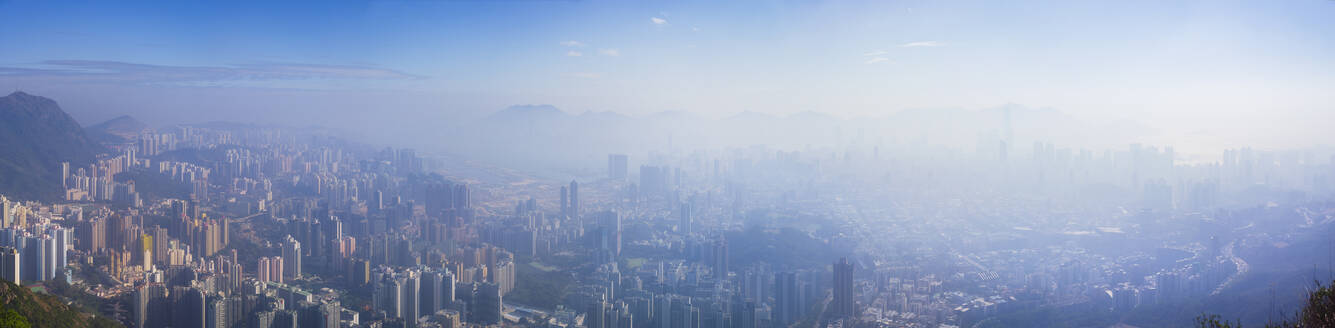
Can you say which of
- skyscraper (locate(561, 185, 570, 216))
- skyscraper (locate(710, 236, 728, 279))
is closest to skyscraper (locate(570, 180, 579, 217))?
skyscraper (locate(561, 185, 570, 216))

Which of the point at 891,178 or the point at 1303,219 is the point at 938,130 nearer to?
the point at 891,178

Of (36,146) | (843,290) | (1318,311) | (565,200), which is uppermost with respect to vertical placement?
(36,146)

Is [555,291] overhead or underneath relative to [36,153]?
underneath

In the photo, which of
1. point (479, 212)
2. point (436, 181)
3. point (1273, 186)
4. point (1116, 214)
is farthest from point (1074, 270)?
point (436, 181)

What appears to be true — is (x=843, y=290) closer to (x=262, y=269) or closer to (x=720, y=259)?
(x=720, y=259)

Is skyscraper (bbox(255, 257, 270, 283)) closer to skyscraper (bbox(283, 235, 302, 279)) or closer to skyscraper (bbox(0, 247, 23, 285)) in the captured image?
skyscraper (bbox(283, 235, 302, 279))

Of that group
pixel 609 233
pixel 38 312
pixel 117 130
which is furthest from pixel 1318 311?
pixel 117 130
